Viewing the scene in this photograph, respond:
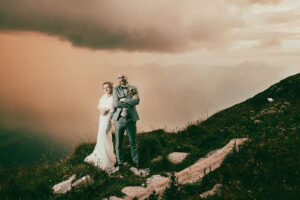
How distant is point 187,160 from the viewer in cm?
1047

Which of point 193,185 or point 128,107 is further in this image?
point 128,107

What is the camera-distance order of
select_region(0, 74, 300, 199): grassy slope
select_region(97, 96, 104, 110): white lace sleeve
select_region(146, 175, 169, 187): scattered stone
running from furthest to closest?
select_region(97, 96, 104, 110): white lace sleeve
select_region(146, 175, 169, 187): scattered stone
select_region(0, 74, 300, 199): grassy slope

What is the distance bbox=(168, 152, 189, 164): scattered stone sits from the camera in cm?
1046

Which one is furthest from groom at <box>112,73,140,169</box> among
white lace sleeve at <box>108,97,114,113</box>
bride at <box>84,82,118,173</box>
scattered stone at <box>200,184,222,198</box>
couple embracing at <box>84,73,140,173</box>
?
scattered stone at <box>200,184,222,198</box>

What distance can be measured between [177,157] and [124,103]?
2868mm

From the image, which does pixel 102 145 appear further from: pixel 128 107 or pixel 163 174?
pixel 163 174

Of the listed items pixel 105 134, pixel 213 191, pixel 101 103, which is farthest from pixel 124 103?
pixel 213 191

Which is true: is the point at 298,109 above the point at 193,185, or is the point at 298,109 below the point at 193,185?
above

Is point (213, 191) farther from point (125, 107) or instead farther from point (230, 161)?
point (125, 107)

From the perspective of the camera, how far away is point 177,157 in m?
10.7

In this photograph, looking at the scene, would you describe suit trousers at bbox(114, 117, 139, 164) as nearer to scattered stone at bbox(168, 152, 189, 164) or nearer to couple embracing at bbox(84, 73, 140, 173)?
couple embracing at bbox(84, 73, 140, 173)

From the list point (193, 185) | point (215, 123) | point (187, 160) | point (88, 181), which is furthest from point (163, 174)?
point (215, 123)

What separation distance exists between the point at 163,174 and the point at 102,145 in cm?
268

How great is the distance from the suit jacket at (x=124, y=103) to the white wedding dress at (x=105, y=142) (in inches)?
20.5
